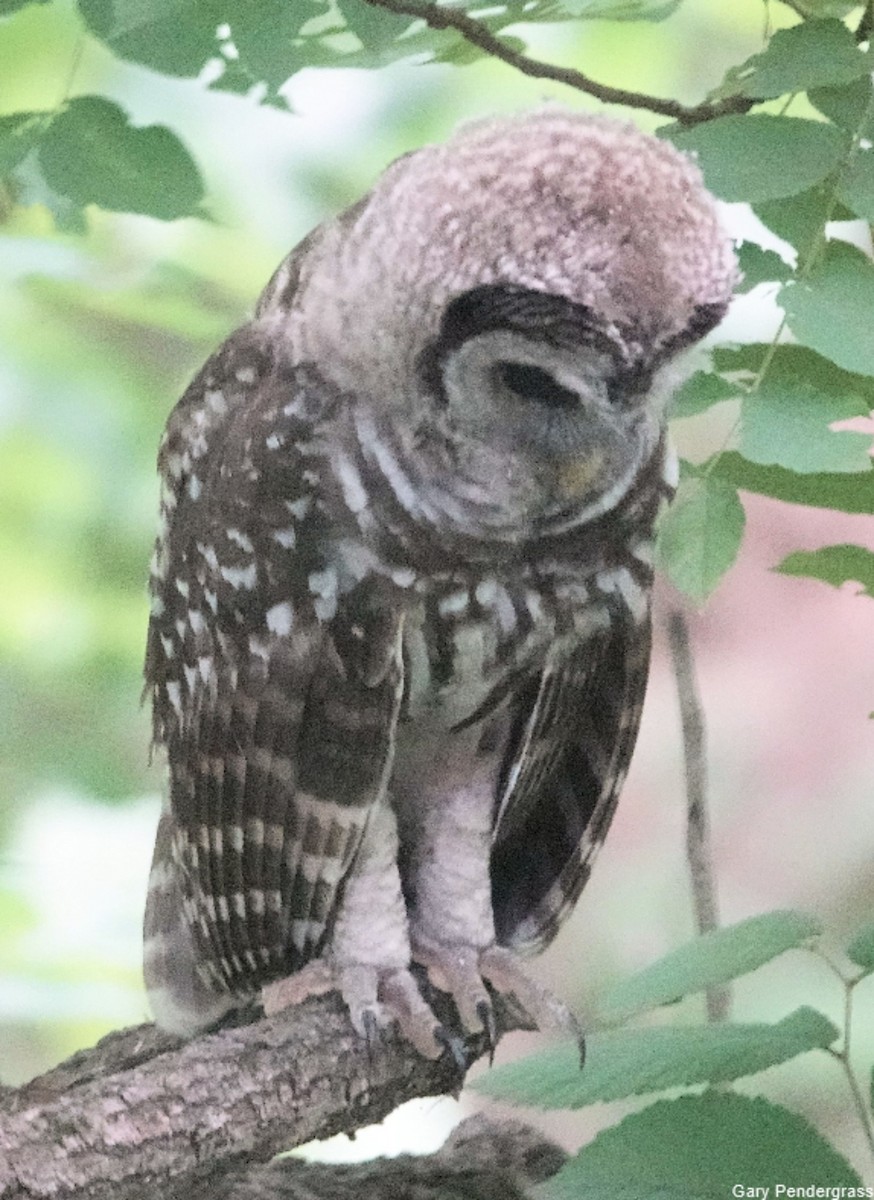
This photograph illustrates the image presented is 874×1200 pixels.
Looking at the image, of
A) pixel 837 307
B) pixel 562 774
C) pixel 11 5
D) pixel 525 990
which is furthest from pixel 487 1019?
pixel 11 5

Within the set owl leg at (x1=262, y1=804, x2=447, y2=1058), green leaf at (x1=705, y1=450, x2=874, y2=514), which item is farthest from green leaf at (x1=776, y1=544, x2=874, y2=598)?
owl leg at (x1=262, y1=804, x2=447, y2=1058)

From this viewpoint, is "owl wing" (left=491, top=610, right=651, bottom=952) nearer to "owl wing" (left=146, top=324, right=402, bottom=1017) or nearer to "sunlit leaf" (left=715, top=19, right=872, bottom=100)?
"owl wing" (left=146, top=324, right=402, bottom=1017)

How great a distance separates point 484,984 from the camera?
1.05m

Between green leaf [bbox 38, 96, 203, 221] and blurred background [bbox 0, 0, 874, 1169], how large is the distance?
424mm

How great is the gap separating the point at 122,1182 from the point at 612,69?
109 centimetres

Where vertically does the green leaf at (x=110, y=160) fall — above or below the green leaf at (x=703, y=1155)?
above

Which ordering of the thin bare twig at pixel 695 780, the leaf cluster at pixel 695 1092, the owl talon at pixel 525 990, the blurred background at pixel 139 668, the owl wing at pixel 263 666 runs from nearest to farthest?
the leaf cluster at pixel 695 1092
the owl wing at pixel 263 666
the owl talon at pixel 525 990
the thin bare twig at pixel 695 780
the blurred background at pixel 139 668

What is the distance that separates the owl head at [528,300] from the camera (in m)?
0.65

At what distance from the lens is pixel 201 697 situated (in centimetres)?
96

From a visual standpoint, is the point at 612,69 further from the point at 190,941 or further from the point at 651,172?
the point at 190,941

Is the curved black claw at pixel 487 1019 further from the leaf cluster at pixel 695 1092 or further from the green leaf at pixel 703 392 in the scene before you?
the green leaf at pixel 703 392

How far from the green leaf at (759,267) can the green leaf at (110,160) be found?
20.1 inches

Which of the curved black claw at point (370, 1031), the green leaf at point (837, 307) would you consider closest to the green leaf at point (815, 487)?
the green leaf at point (837, 307)

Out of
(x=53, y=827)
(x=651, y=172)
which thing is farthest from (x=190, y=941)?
(x=651, y=172)
